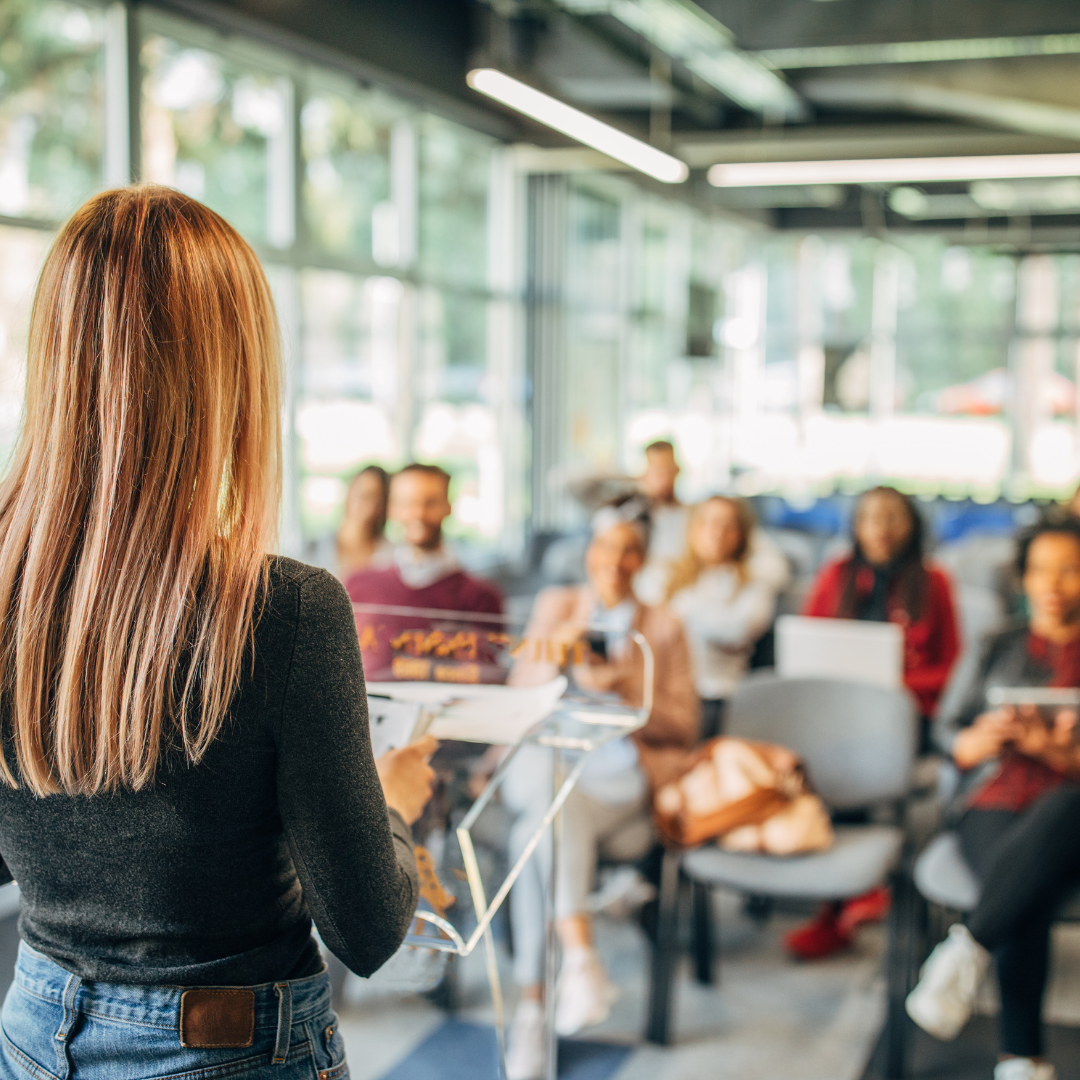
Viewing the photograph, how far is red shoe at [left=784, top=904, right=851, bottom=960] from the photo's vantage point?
3506 millimetres

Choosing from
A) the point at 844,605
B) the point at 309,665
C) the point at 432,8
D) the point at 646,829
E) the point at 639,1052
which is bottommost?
the point at 639,1052

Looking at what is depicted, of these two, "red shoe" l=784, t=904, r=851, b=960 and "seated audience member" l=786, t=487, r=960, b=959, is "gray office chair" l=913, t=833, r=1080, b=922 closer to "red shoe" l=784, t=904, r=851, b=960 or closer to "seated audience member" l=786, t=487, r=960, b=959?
"red shoe" l=784, t=904, r=851, b=960

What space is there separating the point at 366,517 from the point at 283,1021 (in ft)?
10.7

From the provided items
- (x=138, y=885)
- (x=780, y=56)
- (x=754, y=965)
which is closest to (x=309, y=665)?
(x=138, y=885)

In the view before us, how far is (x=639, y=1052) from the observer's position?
2.98 m

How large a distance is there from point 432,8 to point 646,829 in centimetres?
520

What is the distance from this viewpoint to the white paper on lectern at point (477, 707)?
1.43 m

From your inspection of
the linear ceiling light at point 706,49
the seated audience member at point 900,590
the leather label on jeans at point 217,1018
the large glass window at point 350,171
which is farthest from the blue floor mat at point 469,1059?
the linear ceiling light at point 706,49

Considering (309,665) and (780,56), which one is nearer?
(309,665)

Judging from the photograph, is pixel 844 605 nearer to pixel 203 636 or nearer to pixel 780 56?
pixel 203 636

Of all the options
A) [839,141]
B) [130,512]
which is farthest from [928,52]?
[130,512]

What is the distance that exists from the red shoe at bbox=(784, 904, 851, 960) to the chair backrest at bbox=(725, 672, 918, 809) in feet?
1.69

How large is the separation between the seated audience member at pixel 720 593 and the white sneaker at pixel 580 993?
1464mm

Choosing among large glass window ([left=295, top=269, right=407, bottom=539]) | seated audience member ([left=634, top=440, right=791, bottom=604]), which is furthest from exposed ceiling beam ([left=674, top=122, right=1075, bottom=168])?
seated audience member ([left=634, top=440, right=791, bottom=604])
